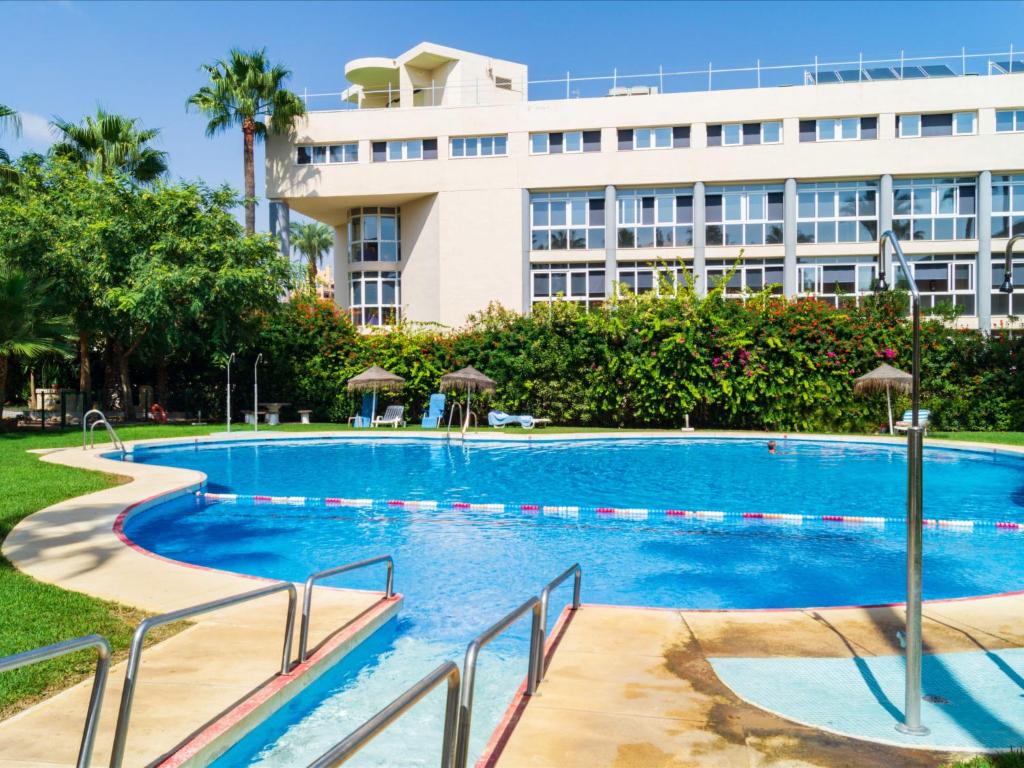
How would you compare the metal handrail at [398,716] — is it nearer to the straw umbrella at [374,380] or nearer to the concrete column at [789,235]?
the straw umbrella at [374,380]

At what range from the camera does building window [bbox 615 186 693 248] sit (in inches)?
1346

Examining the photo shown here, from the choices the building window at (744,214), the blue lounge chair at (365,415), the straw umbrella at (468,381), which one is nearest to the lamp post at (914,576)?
the straw umbrella at (468,381)

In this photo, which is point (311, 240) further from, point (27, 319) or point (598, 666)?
point (598, 666)

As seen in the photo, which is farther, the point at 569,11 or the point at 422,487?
the point at 569,11

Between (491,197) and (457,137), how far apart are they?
3.22 metres

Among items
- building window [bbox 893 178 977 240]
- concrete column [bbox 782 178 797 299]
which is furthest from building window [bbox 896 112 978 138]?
concrete column [bbox 782 178 797 299]

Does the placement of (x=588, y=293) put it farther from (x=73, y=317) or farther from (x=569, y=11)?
(x=73, y=317)

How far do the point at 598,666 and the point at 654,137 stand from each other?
32194 millimetres

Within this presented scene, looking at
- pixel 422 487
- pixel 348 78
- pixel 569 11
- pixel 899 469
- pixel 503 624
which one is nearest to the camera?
pixel 503 624

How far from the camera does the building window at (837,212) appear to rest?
33.2 metres

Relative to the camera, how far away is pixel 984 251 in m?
32.3

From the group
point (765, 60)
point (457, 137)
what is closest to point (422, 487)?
point (457, 137)

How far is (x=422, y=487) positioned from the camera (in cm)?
1527

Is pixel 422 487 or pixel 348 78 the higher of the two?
pixel 348 78
